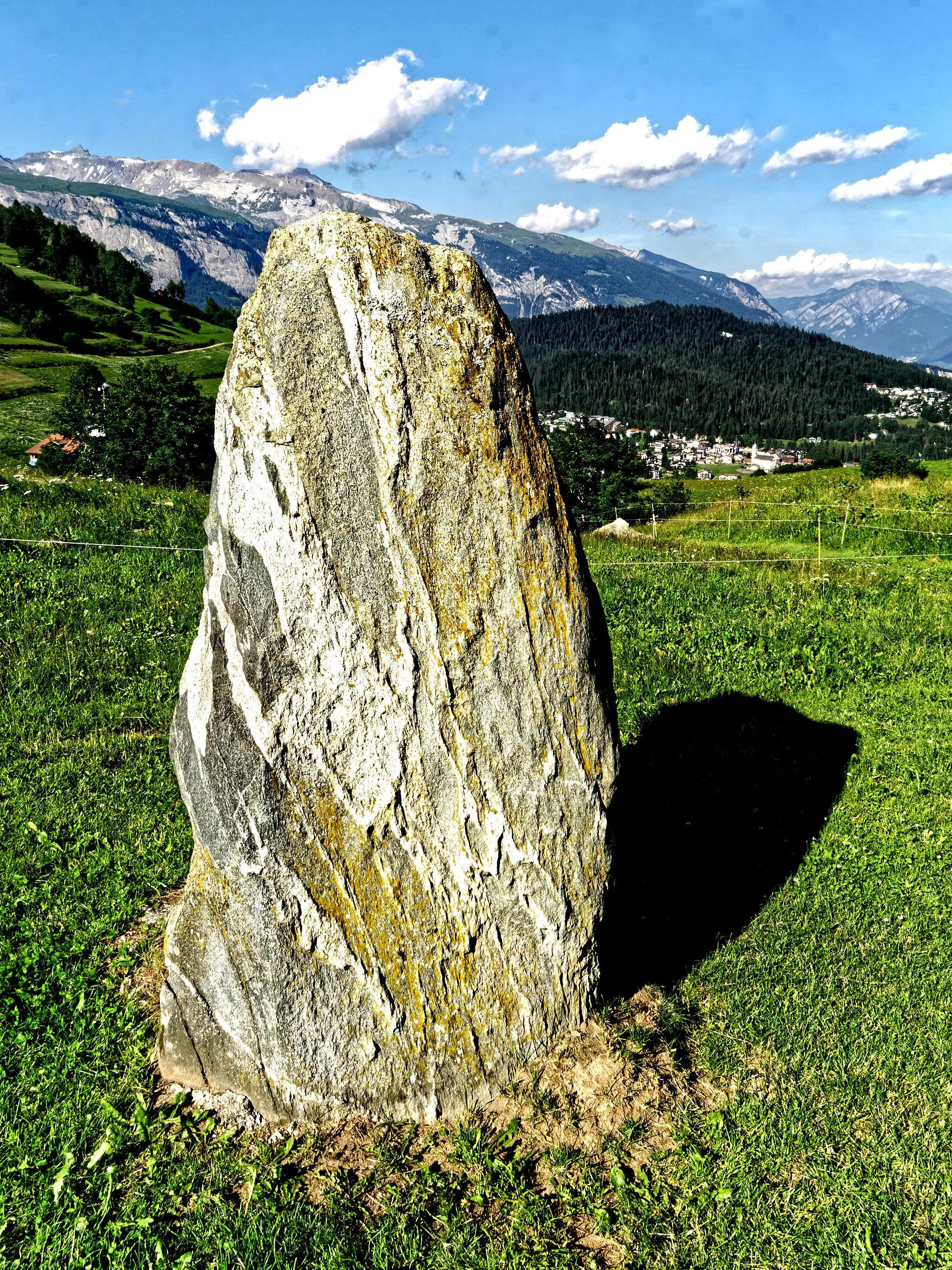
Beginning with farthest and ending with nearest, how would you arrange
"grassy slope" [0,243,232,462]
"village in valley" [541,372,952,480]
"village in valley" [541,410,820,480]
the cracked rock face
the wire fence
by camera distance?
"village in valley" [541,372,952,480], "village in valley" [541,410,820,480], "grassy slope" [0,243,232,462], the wire fence, the cracked rock face

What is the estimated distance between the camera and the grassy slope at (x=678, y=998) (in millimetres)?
4242

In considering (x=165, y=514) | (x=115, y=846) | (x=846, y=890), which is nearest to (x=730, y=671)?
(x=846, y=890)

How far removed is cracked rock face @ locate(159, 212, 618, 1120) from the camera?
14.9 feet

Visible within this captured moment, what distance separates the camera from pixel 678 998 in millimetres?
5902

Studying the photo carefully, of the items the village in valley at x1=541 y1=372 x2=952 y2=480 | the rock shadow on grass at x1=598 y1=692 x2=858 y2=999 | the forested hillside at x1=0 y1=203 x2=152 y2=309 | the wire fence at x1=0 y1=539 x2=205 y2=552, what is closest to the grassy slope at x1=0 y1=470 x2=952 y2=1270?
the rock shadow on grass at x1=598 y1=692 x2=858 y2=999

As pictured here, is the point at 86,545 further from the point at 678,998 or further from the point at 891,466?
the point at 891,466

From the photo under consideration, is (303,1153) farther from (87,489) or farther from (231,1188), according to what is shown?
(87,489)

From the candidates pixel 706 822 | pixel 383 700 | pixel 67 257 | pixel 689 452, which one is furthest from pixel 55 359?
pixel 689 452

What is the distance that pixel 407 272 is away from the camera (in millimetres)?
4559

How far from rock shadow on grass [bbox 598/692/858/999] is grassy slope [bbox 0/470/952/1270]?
11cm

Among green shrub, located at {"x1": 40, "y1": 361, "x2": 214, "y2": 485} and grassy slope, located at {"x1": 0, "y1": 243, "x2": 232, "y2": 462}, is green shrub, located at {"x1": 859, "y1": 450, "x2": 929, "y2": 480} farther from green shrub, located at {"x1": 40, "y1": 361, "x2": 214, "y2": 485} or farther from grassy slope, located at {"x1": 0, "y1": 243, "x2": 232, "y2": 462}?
green shrub, located at {"x1": 40, "y1": 361, "x2": 214, "y2": 485}

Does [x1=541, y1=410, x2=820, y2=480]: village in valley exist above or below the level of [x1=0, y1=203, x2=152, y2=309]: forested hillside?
below

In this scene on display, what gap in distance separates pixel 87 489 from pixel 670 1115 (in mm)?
15041

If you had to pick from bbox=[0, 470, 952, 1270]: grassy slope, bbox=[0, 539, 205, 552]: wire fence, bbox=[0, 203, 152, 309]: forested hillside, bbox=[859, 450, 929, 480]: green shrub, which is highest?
bbox=[0, 203, 152, 309]: forested hillside
